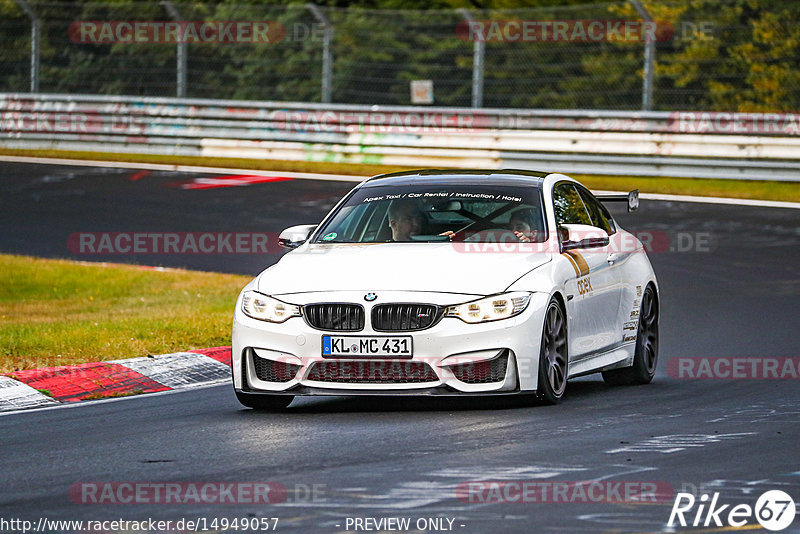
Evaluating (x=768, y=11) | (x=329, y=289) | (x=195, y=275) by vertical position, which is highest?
(x=768, y=11)

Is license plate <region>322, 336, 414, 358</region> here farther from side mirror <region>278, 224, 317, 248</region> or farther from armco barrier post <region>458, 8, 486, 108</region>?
armco barrier post <region>458, 8, 486, 108</region>

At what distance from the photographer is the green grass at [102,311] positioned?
12.2 metres

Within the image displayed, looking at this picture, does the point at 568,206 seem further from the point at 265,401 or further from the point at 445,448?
the point at 445,448

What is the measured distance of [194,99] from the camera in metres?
29.2

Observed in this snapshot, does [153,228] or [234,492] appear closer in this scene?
[234,492]

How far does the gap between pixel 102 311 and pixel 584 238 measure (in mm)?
7036

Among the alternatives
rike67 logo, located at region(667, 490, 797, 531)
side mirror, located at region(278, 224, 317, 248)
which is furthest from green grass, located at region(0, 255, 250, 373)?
rike67 logo, located at region(667, 490, 797, 531)

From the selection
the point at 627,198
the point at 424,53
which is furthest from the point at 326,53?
the point at 627,198

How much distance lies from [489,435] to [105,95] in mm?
23231


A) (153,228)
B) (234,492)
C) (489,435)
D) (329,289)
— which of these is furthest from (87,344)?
(153,228)

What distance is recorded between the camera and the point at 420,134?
27312 mm

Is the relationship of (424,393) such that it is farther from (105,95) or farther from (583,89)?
(105,95)

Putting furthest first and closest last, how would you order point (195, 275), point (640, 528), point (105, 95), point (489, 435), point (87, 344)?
point (105, 95) < point (195, 275) < point (87, 344) < point (489, 435) < point (640, 528)

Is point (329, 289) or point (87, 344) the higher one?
point (329, 289)
